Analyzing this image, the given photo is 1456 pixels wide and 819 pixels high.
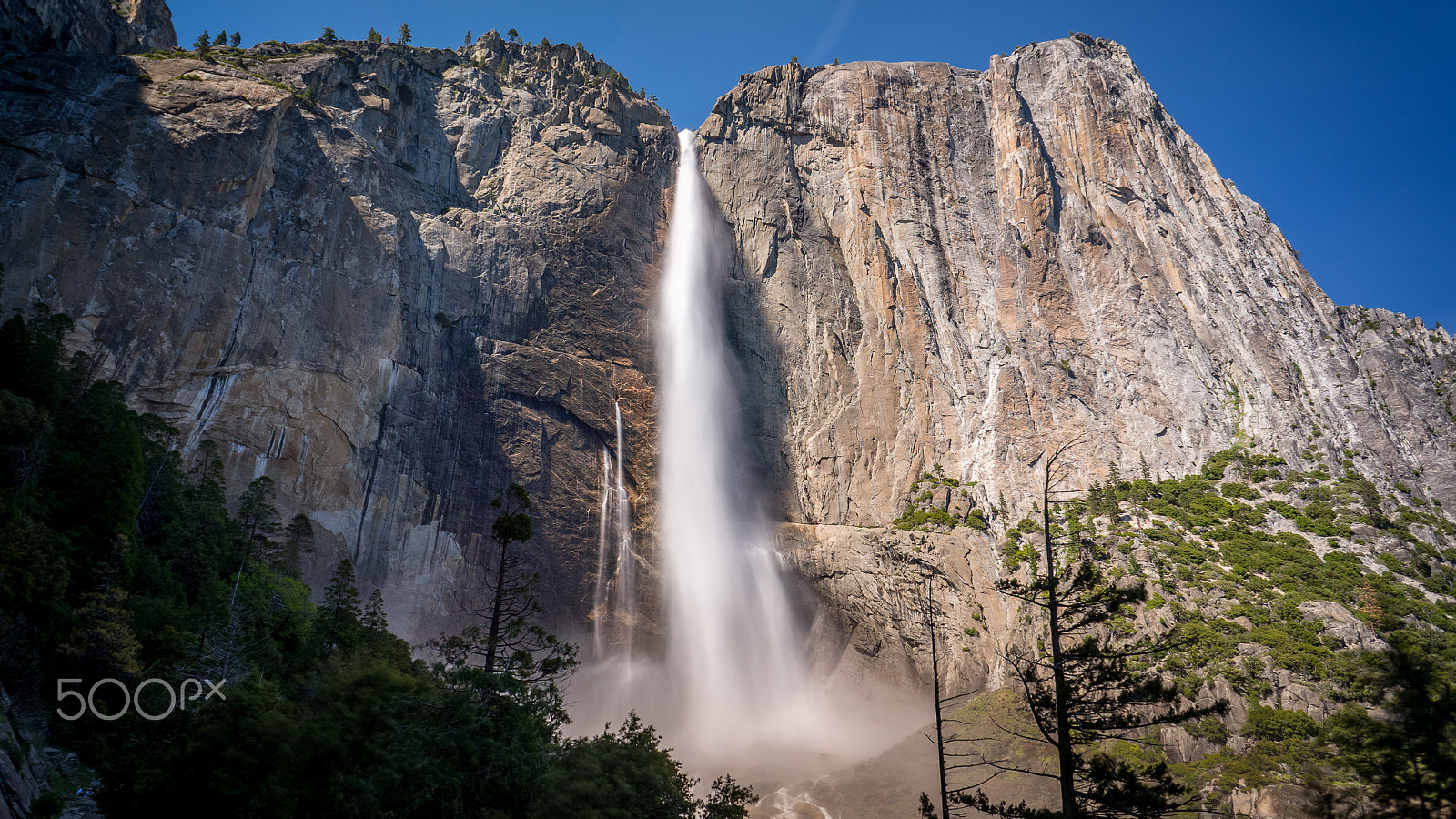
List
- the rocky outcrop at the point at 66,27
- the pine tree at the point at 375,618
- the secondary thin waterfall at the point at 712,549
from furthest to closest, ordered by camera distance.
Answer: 1. the secondary thin waterfall at the point at 712,549
2. the rocky outcrop at the point at 66,27
3. the pine tree at the point at 375,618

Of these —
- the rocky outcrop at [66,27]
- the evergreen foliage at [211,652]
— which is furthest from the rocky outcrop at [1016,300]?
the rocky outcrop at [66,27]

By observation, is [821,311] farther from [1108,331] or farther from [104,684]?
[104,684]

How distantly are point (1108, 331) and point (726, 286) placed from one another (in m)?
27.5

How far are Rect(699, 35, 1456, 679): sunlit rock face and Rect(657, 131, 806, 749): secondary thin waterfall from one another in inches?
95.1

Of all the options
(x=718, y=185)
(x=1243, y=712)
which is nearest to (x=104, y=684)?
(x=1243, y=712)

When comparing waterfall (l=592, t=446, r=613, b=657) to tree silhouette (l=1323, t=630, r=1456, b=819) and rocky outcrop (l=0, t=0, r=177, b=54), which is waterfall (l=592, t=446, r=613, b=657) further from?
tree silhouette (l=1323, t=630, r=1456, b=819)

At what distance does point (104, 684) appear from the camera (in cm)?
2258

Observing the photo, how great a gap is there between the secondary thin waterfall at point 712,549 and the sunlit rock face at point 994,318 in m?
2.41

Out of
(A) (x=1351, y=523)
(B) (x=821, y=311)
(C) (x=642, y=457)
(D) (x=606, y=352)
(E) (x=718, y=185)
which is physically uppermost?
(E) (x=718, y=185)

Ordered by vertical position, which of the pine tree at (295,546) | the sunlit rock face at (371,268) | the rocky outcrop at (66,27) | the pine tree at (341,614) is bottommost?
the pine tree at (341,614)

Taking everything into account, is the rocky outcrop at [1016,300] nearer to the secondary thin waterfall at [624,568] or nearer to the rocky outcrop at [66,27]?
the secondary thin waterfall at [624,568]

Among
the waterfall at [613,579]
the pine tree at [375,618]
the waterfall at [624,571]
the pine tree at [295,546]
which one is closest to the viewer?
the pine tree at [375,618]

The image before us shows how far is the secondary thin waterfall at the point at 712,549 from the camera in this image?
153ft

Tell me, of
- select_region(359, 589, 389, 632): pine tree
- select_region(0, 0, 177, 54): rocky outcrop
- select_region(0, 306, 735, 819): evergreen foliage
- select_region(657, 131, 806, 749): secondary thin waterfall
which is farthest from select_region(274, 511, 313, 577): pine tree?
select_region(0, 0, 177, 54): rocky outcrop
